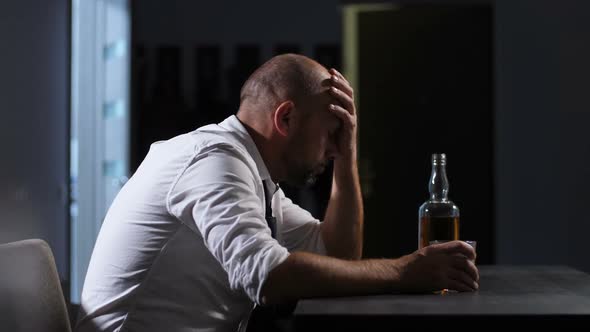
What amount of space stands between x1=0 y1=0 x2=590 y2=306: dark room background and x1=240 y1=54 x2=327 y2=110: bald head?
278cm

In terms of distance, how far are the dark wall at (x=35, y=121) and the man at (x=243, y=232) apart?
1.17 m

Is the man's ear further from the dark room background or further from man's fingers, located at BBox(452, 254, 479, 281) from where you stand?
the dark room background

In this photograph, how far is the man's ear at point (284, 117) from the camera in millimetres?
1544

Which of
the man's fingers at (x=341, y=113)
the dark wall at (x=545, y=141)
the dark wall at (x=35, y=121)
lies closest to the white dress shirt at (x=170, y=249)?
the man's fingers at (x=341, y=113)

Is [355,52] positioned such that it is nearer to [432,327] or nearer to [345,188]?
[345,188]

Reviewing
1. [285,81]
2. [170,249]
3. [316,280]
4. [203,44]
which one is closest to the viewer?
[316,280]

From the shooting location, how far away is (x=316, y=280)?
1167 mm

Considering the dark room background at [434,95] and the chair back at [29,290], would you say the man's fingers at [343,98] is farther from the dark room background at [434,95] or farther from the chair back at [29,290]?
the dark room background at [434,95]

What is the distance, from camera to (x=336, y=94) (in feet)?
5.28

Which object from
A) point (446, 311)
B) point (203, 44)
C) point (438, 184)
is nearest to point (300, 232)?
point (438, 184)

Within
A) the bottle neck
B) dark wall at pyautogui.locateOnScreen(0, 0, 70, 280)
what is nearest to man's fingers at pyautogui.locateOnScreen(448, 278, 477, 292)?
the bottle neck

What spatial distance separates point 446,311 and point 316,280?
226 mm

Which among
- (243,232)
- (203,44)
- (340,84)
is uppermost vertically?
(203,44)

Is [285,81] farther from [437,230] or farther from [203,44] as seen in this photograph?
[203,44]
